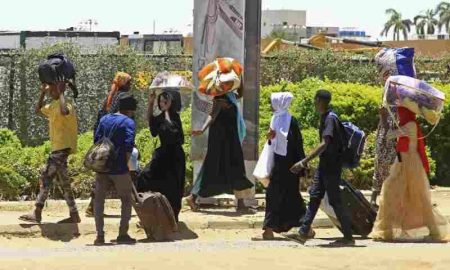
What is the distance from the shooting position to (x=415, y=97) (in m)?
10.2

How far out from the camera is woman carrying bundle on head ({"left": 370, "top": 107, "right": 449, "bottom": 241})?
10.3 m

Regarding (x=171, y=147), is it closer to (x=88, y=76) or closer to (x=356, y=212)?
(x=356, y=212)

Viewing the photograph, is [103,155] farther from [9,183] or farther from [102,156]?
[9,183]

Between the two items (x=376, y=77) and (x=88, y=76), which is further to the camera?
(x=376, y=77)

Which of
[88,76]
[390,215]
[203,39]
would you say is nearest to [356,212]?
Answer: [390,215]

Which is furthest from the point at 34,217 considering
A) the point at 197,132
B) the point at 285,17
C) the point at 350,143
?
the point at 285,17

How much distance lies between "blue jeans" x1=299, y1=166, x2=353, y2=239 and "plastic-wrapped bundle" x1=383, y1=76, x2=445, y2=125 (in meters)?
1.10

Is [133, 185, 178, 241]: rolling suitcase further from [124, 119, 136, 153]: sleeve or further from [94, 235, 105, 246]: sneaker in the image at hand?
[124, 119, 136, 153]: sleeve

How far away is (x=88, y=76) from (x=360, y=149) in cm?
982

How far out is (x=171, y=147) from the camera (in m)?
10.3

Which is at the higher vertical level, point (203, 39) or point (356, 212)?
point (203, 39)

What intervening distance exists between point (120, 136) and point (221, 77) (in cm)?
198

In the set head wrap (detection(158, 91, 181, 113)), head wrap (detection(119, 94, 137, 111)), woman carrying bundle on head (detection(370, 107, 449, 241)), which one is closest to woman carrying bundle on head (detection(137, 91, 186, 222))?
head wrap (detection(158, 91, 181, 113))

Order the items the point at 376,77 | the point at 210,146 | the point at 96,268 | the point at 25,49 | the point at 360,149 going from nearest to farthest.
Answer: the point at 96,268
the point at 360,149
the point at 210,146
the point at 25,49
the point at 376,77
